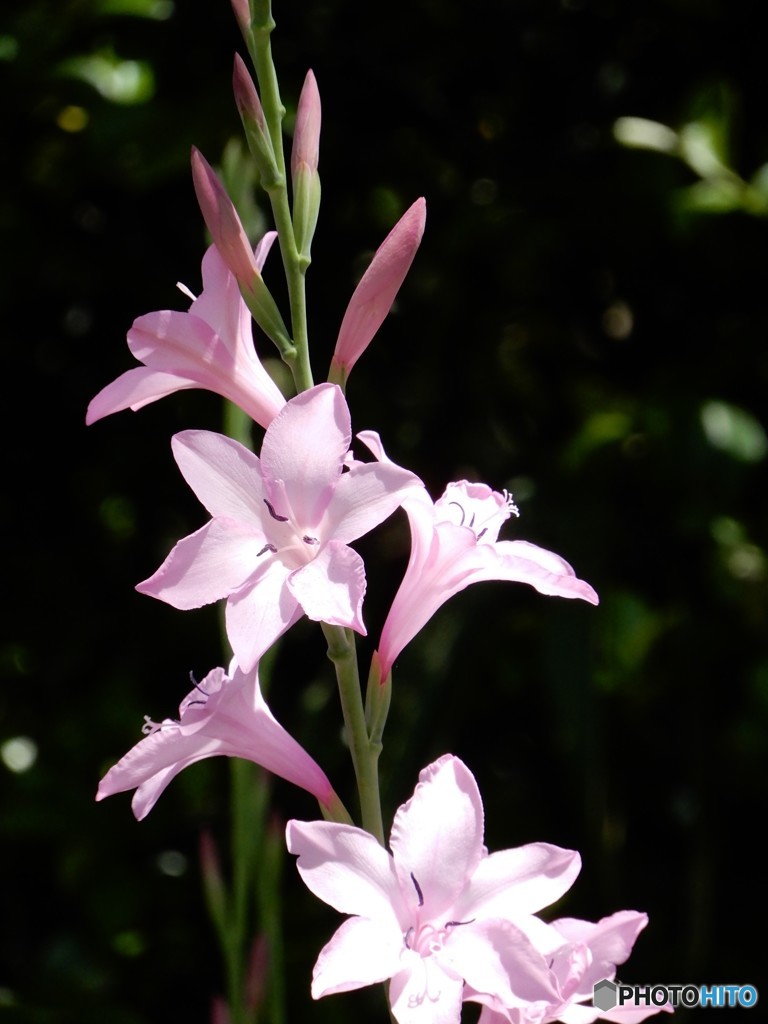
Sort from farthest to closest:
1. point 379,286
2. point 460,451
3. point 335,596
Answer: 1. point 460,451
2. point 379,286
3. point 335,596

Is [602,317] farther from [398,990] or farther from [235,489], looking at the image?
[398,990]

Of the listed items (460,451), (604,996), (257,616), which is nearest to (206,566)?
(257,616)

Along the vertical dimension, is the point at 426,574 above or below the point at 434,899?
above

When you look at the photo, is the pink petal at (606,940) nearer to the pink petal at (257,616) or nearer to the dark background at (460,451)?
the pink petal at (257,616)

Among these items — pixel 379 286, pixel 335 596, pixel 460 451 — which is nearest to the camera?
pixel 335 596

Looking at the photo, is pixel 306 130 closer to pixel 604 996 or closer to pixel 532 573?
pixel 532 573

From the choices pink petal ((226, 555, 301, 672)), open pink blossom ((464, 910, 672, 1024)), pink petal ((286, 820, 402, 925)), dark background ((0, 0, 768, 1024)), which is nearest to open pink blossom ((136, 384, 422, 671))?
pink petal ((226, 555, 301, 672))

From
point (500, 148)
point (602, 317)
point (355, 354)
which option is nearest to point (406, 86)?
point (500, 148)
